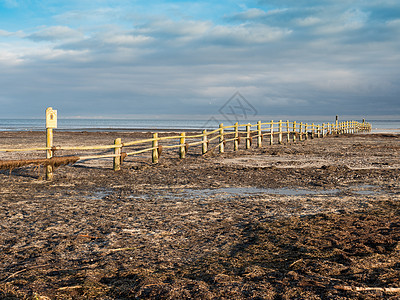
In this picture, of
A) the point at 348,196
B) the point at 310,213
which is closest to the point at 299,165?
the point at 348,196

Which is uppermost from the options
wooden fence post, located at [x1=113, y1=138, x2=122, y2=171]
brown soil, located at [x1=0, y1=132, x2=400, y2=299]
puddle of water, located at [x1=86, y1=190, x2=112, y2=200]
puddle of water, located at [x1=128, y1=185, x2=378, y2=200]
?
wooden fence post, located at [x1=113, y1=138, x2=122, y2=171]

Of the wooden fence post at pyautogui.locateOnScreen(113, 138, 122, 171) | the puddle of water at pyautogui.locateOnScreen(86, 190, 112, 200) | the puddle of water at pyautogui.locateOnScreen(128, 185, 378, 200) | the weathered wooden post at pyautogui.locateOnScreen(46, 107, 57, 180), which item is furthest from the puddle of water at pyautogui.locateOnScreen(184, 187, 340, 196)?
the wooden fence post at pyautogui.locateOnScreen(113, 138, 122, 171)

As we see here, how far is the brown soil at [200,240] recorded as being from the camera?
3225 mm

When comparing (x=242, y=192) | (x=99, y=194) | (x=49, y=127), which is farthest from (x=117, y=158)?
(x=242, y=192)

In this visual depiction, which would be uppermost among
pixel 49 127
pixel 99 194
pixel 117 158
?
pixel 49 127

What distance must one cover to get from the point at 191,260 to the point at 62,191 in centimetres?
485

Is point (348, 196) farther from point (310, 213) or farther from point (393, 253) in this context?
point (393, 253)

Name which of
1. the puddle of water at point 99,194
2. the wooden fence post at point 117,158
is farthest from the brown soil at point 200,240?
the wooden fence post at point 117,158

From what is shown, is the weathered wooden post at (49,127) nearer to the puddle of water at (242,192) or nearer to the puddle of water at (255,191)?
the puddle of water at (242,192)

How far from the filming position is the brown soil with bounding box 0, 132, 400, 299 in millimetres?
3225

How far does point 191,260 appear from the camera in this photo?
3.93 meters

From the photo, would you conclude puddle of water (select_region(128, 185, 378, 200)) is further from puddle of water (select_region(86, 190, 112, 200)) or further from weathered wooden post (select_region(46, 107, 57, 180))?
weathered wooden post (select_region(46, 107, 57, 180))

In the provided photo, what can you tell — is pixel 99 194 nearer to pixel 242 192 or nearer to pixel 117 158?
pixel 242 192

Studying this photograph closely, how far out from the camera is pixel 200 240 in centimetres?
460
